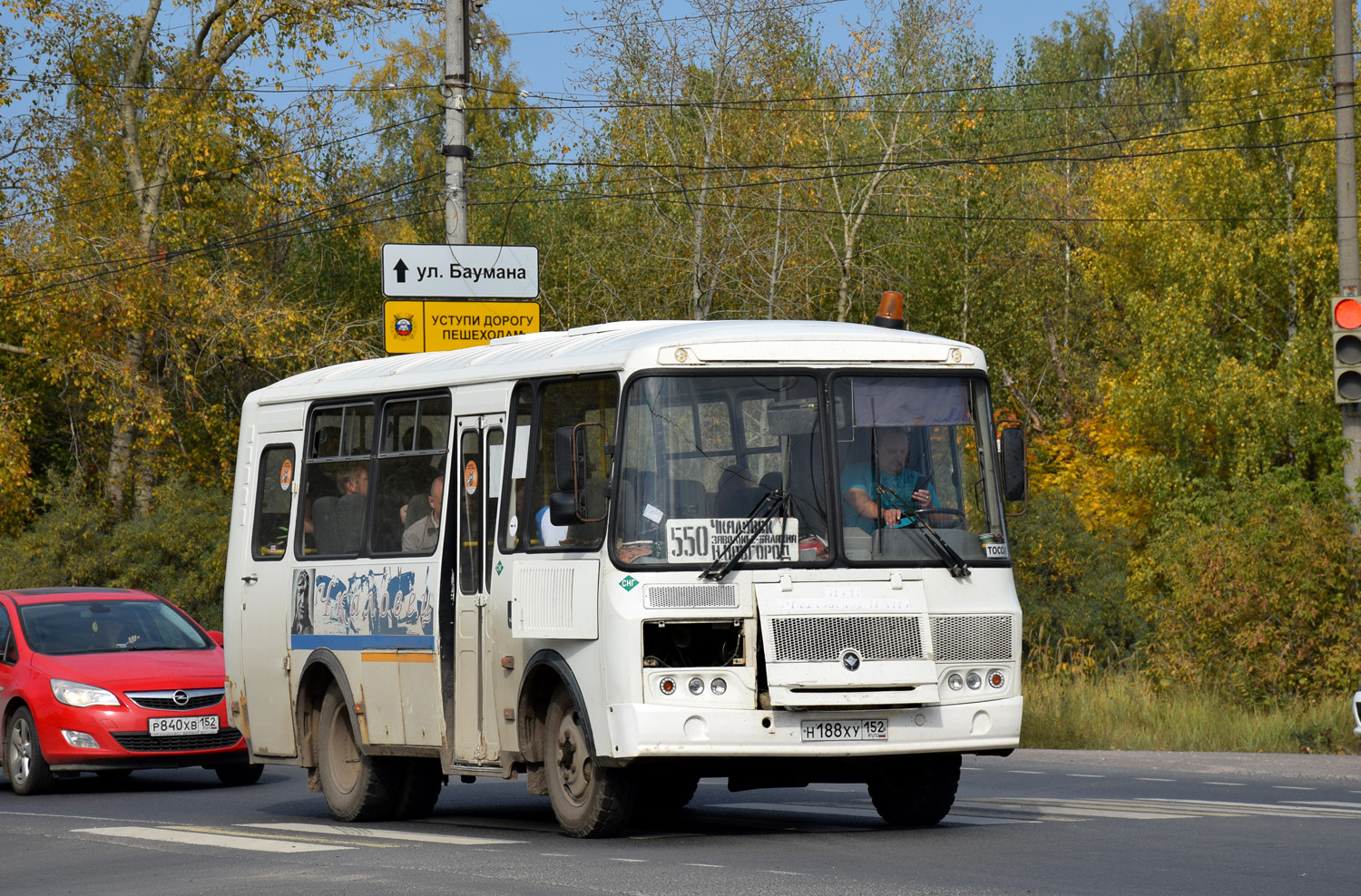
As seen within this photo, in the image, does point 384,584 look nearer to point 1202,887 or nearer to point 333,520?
point 333,520

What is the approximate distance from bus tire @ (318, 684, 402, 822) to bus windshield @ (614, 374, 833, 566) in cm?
351

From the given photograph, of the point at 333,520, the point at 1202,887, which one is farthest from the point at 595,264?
the point at 1202,887

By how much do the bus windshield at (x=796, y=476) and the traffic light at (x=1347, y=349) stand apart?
29.8 ft

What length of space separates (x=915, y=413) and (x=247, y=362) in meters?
30.6

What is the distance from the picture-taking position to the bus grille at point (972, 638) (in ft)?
36.7

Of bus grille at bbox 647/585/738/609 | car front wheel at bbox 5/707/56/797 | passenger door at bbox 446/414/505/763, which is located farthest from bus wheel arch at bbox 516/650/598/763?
car front wheel at bbox 5/707/56/797

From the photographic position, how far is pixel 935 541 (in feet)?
37.2

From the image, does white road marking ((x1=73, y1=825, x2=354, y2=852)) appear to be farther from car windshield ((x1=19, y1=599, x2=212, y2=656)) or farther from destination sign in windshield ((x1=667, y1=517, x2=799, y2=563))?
car windshield ((x1=19, y1=599, x2=212, y2=656))

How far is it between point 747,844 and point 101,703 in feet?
24.8

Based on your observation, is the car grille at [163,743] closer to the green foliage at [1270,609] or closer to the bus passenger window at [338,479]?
the bus passenger window at [338,479]

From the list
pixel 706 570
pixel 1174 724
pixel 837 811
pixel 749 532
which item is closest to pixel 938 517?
pixel 749 532

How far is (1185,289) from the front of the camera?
39.6 meters

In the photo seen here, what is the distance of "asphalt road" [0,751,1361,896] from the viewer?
9383mm

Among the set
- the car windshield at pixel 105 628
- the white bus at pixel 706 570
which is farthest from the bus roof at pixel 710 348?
the car windshield at pixel 105 628
